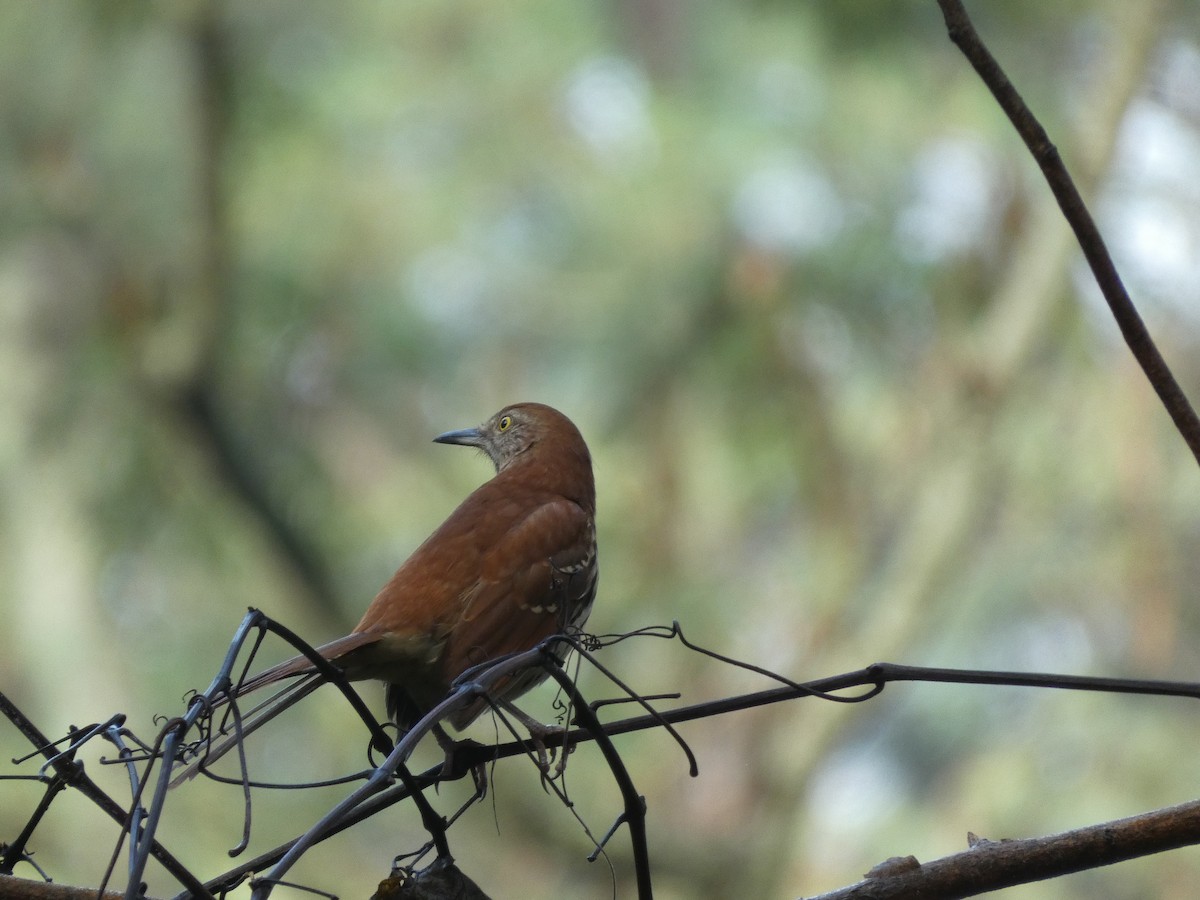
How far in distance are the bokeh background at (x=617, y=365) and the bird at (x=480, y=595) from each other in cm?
237

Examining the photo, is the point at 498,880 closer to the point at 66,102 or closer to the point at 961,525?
the point at 961,525

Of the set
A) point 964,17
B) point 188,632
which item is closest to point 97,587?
point 188,632

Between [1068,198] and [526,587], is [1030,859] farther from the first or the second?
[526,587]

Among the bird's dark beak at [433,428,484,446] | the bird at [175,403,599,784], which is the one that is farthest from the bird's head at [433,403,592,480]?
the bird at [175,403,599,784]

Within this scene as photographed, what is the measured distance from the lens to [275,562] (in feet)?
19.8

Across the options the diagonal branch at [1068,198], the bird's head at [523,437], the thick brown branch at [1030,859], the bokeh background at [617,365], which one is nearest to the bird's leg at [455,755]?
the thick brown branch at [1030,859]

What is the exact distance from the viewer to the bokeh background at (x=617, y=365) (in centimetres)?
614

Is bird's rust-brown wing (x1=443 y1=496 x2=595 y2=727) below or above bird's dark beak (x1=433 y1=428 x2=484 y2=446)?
below

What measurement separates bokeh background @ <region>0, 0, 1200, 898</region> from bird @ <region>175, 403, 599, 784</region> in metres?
2.37

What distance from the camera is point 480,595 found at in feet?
8.74

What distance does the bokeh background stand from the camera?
614cm

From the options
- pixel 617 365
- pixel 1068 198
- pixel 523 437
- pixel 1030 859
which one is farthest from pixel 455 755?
pixel 617 365

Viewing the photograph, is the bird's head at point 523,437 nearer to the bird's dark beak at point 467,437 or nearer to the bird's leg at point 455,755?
the bird's dark beak at point 467,437

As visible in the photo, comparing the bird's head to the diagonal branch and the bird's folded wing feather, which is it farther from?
the diagonal branch
